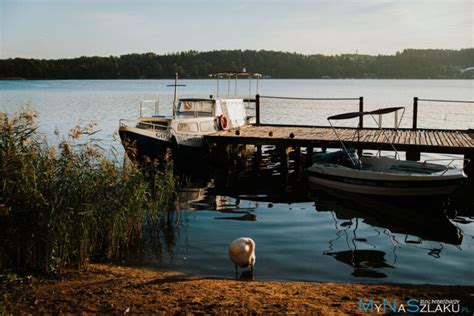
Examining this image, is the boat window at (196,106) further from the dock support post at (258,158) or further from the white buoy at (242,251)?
the white buoy at (242,251)

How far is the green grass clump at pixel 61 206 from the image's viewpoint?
29.1 ft

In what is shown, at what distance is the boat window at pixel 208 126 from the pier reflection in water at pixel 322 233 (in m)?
3.44

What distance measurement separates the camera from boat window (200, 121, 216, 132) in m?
23.7

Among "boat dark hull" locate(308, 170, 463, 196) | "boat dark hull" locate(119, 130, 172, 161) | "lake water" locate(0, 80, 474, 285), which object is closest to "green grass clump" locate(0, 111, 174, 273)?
"lake water" locate(0, 80, 474, 285)

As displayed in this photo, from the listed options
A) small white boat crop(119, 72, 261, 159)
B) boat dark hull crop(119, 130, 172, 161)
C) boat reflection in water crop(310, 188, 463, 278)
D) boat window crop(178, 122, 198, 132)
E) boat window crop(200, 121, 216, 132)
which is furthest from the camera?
boat window crop(200, 121, 216, 132)

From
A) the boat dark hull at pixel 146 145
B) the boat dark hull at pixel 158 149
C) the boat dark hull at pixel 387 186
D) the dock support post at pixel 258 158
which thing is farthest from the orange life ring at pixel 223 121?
the boat dark hull at pixel 387 186

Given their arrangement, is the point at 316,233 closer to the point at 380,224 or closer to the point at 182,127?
the point at 380,224

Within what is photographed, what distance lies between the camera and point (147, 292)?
7965mm

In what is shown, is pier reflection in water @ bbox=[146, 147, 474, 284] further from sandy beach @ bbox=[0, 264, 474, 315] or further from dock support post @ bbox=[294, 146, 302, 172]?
sandy beach @ bbox=[0, 264, 474, 315]

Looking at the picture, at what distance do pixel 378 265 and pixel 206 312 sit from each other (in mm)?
5366

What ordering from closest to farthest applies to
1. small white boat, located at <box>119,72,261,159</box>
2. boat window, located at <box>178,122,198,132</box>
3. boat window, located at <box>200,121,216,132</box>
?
small white boat, located at <box>119,72,261,159</box>
boat window, located at <box>178,122,198,132</box>
boat window, located at <box>200,121,216,132</box>

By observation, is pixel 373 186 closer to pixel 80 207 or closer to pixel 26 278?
pixel 80 207

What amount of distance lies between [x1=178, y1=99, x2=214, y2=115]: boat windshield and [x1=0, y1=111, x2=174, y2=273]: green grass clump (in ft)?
43.5

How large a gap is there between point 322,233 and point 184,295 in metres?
6.76
